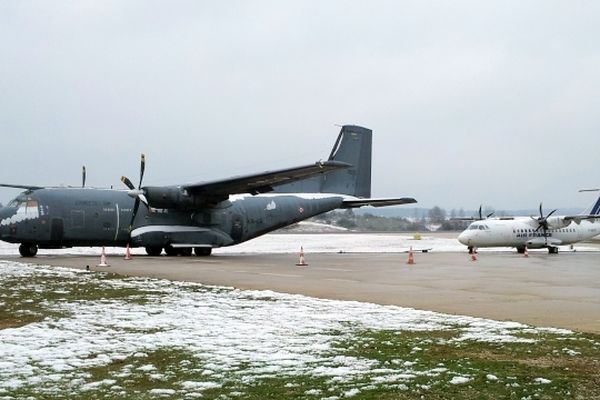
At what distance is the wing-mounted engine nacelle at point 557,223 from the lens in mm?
40375

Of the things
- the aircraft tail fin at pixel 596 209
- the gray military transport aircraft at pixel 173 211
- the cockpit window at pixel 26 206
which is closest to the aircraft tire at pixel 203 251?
the gray military transport aircraft at pixel 173 211

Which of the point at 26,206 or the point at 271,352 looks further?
the point at 26,206

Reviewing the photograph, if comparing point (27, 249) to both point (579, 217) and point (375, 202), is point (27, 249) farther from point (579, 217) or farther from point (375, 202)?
point (579, 217)

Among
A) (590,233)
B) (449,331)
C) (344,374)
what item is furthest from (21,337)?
(590,233)

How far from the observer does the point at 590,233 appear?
141 feet

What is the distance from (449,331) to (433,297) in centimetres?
459

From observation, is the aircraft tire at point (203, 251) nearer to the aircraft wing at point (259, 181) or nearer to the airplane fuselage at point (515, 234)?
the aircraft wing at point (259, 181)

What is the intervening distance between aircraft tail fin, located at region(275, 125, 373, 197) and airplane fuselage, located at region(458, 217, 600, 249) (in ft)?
25.0

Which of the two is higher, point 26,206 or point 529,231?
point 26,206

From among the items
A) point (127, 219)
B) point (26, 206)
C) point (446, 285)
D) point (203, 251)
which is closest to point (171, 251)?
point (203, 251)

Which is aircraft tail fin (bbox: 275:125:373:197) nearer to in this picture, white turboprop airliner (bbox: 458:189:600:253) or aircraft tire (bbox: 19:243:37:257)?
white turboprop airliner (bbox: 458:189:600:253)

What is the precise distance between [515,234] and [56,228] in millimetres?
25363

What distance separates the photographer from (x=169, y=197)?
2852cm

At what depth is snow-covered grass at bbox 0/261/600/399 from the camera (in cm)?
587
